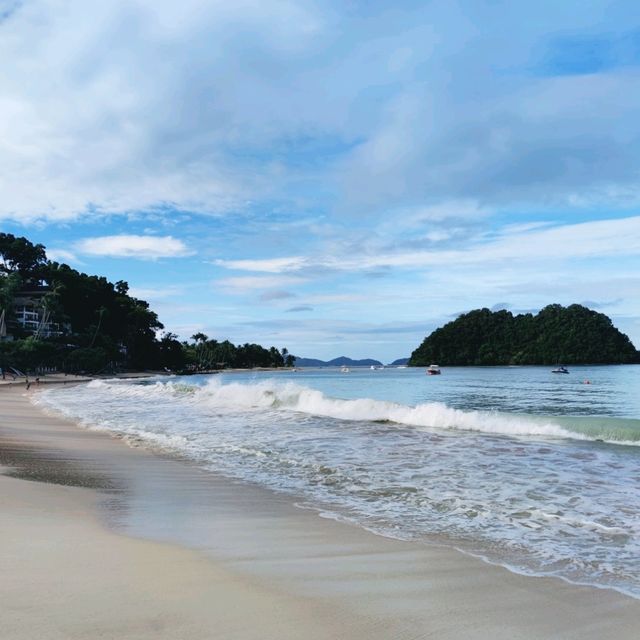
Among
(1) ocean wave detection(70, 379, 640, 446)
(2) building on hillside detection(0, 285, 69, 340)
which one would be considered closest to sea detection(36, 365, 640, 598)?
(1) ocean wave detection(70, 379, 640, 446)

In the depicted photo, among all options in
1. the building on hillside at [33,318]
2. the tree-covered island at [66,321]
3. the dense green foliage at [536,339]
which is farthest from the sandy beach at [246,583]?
the dense green foliage at [536,339]

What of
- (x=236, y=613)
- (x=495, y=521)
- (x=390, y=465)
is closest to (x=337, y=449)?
(x=390, y=465)

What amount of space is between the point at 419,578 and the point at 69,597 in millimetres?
2359

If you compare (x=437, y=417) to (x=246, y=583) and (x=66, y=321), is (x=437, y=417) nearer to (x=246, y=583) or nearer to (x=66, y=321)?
(x=246, y=583)

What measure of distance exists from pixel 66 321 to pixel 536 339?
12563 cm

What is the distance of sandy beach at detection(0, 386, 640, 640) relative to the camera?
10.5ft

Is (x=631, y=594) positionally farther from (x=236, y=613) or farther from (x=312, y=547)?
(x=236, y=613)

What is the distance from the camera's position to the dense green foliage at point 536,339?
6275 inches

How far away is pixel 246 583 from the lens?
3.92 metres

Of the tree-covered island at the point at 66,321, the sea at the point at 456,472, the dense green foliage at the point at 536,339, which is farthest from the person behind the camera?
the dense green foliage at the point at 536,339

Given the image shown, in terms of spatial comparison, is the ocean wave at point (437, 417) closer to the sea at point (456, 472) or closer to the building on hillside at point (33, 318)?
the sea at point (456, 472)

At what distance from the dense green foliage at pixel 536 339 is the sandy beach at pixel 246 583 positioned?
168 metres

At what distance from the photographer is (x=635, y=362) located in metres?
169

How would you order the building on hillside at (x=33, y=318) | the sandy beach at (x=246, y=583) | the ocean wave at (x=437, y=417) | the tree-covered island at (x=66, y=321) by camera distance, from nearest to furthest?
the sandy beach at (x=246, y=583)
the ocean wave at (x=437, y=417)
the tree-covered island at (x=66, y=321)
the building on hillside at (x=33, y=318)
